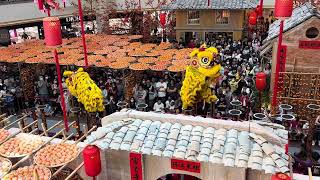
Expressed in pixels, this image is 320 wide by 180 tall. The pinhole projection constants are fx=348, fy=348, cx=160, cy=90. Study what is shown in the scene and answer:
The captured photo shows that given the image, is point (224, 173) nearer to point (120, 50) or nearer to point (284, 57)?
point (284, 57)

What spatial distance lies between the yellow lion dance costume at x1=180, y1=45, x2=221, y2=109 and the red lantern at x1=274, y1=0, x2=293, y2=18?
2.95 metres

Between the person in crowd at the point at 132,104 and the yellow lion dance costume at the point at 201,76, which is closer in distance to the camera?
the yellow lion dance costume at the point at 201,76

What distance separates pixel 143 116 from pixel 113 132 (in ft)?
2.85

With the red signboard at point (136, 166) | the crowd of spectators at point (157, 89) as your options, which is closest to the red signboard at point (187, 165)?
the red signboard at point (136, 166)

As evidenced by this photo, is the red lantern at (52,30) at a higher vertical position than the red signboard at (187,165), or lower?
higher

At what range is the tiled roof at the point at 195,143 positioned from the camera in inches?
279

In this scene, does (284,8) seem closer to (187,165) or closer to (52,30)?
(187,165)

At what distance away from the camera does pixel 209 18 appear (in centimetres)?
2961

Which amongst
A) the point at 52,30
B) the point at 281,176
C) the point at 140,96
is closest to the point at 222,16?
the point at 140,96

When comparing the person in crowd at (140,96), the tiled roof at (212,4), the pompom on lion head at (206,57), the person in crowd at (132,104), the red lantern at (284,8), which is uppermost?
the tiled roof at (212,4)

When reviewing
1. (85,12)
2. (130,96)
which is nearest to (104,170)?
(130,96)

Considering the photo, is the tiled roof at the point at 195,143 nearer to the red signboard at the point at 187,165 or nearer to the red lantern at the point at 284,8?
the red signboard at the point at 187,165

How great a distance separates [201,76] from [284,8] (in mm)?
3944

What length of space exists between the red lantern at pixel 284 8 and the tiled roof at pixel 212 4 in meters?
16.9
